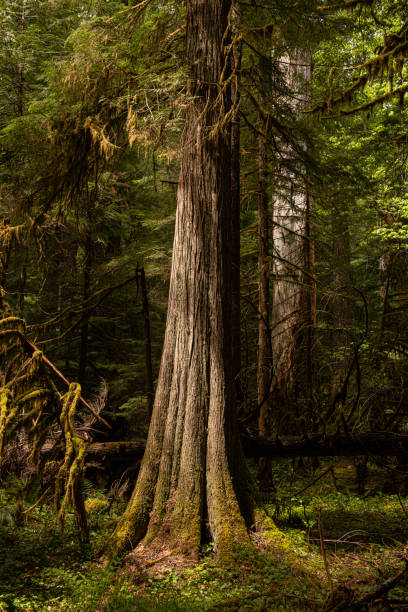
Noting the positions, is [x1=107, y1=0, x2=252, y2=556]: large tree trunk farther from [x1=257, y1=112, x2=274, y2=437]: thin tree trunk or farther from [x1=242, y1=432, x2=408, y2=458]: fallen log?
[x1=257, y1=112, x2=274, y2=437]: thin tree trunk

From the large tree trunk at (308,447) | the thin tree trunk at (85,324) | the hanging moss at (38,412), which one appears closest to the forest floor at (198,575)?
the hanging moss at (38,412)

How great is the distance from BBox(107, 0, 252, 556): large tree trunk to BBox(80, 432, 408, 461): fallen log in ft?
3.17

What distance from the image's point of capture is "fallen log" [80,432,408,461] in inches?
238

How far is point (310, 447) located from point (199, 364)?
7.38 ft

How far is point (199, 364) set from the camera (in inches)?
208

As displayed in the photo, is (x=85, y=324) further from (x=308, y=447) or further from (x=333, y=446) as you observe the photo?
(x=333, y=446)

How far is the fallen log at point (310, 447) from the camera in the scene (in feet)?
19.9

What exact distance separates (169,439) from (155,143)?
338 cm

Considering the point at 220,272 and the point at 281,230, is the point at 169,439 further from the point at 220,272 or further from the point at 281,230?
the point at 281,230

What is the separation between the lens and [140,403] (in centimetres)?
954

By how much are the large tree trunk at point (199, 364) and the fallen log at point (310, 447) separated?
38.0 inches

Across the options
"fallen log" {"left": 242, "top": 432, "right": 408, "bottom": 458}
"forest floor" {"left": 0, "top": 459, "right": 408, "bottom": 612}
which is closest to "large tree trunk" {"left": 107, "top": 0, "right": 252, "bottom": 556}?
"forest floor" {"left": 0, "top": 459, "right": 408, "bottom": 612}

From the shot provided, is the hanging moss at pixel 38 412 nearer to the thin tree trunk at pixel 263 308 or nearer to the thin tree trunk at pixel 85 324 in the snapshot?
the thin tree trunk at pixel 263 308

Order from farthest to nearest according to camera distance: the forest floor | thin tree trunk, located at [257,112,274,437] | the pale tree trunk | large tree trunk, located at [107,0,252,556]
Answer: the pale tree trunk < thin tree trunk, located at [257,112,274,437] < large tree trunk, located at [107,0,252,556] < the forest floor
